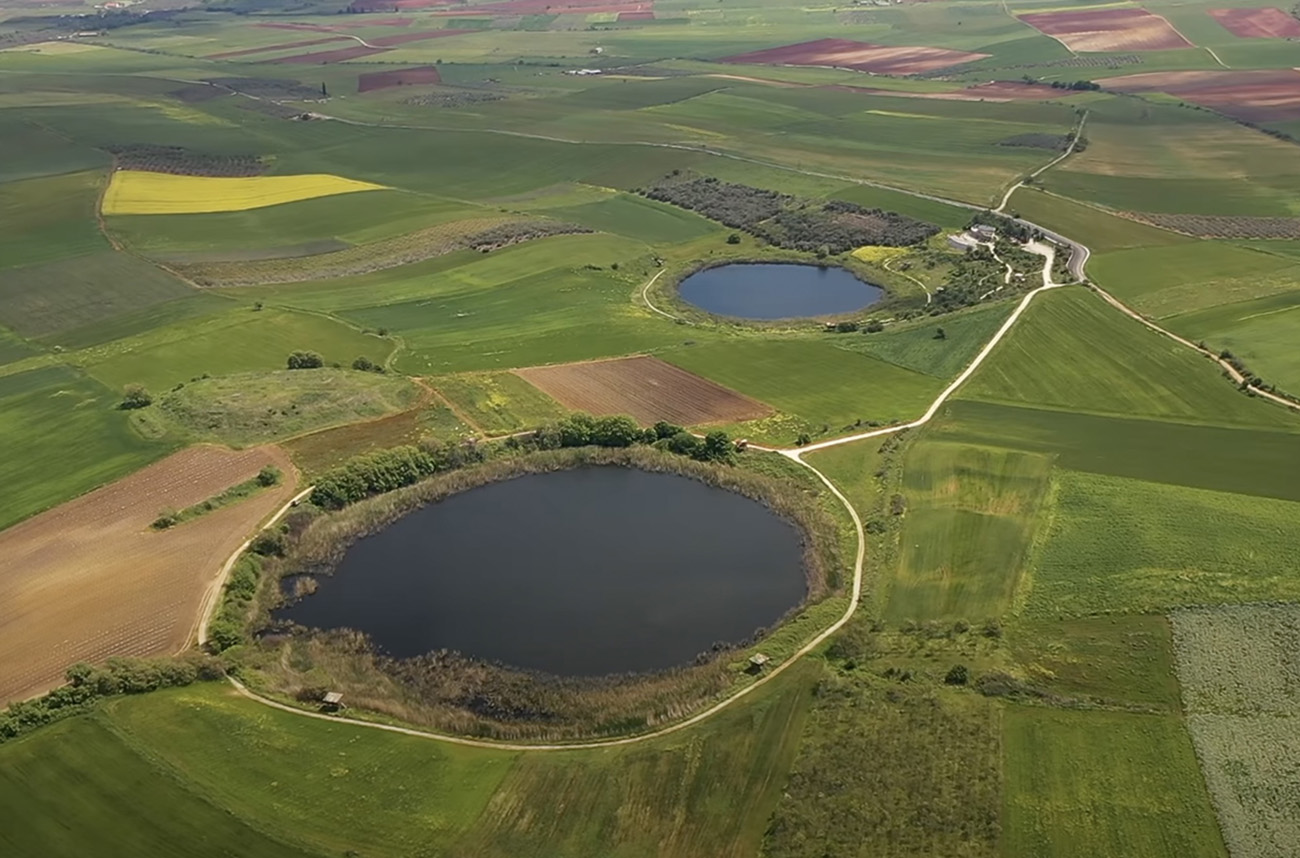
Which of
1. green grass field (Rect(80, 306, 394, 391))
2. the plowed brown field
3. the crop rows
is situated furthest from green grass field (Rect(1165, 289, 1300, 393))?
the plowed brown field

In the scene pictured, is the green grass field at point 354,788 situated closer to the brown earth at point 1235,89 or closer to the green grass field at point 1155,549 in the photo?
the green grass field at point 1155,549

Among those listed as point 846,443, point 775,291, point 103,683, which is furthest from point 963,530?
point 775,291

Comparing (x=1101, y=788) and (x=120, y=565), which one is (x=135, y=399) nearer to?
(x=120, y=565)

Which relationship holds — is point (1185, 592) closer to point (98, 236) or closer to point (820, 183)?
point (820, 183)

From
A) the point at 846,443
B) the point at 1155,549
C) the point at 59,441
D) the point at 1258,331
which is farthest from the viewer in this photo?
the point at 1258,331

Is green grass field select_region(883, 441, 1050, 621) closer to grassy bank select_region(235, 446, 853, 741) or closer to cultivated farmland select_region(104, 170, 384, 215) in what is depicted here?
grassy bank select_region(235, 446, 853, 741)

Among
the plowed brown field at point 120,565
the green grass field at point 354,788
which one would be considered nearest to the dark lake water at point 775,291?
the plowed brown field at point 120,565
